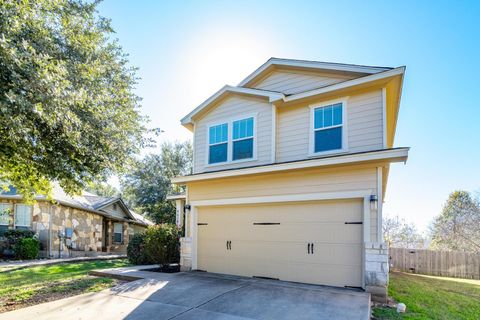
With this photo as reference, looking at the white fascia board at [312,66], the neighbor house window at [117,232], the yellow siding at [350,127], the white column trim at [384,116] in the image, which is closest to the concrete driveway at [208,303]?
the yellow siding at [350,127]

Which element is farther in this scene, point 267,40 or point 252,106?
point 267,40

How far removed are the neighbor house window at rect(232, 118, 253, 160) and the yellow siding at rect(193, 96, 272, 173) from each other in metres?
0.20

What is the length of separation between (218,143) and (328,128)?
11.4 ft

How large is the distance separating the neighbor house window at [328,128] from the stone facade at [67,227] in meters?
12.7

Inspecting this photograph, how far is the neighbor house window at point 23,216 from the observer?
14.7 metres

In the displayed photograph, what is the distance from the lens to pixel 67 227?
50.8 feet

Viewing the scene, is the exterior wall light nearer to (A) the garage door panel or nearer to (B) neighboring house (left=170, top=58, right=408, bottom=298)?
(B) neighboring house (left=170, top=58, right=408, bottom=298)

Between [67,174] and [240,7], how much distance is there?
699cm

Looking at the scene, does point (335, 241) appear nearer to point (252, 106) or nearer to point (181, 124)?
point (252, 106)

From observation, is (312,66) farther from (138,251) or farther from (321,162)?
(138,251)

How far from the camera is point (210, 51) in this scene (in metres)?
10.3

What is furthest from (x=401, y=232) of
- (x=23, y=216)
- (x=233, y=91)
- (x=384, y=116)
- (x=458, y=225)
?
(x=23, y=216)

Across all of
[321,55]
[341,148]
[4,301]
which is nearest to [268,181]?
[341,148]

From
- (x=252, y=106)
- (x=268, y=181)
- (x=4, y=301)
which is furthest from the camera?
(x=252, y=106)
